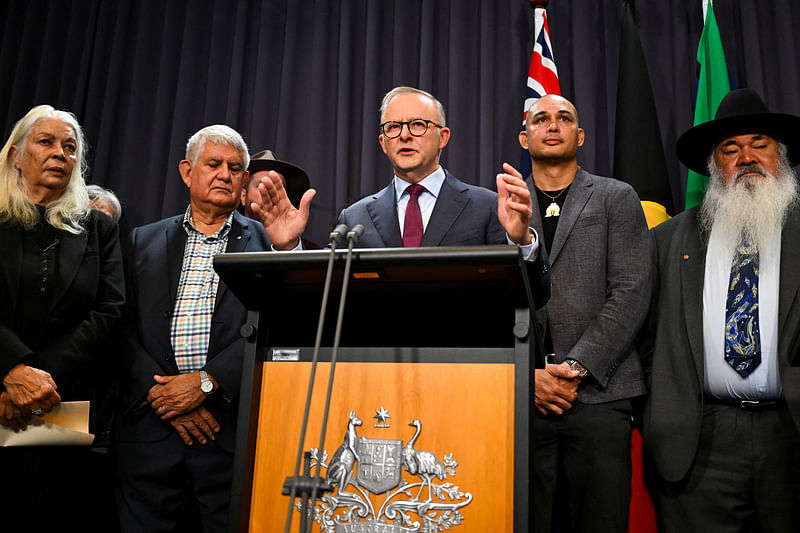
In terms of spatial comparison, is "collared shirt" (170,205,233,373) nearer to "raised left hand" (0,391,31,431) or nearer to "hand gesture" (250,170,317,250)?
"raised left hand" (0,391,31,431)

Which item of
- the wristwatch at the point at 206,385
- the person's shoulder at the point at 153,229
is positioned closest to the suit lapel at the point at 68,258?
the person's shoulder at the point at 153,229

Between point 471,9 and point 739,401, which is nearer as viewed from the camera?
point 739,401

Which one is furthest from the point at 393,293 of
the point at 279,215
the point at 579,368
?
the point at 579,368

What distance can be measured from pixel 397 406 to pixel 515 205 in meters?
0.52

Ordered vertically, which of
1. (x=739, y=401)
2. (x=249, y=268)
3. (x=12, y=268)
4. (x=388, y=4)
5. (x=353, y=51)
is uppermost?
(x=388, y=4)

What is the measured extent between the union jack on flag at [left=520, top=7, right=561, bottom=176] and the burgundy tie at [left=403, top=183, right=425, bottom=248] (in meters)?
1.28

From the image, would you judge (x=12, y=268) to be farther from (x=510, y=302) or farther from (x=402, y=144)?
(x=510, y=302)

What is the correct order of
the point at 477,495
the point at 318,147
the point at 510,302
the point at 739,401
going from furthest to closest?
the point at 318,147, the point at 739,401, the point at 510,302, the point at 477,495

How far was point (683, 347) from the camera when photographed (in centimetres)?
241

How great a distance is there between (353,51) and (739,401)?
2853 millimetres

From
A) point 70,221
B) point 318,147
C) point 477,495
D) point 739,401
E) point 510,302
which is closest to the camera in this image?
point 477,495

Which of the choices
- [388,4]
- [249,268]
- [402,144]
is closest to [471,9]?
[388,4]

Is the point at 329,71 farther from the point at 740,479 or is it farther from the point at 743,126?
the point at 740,479

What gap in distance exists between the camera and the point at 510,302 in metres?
1.48
